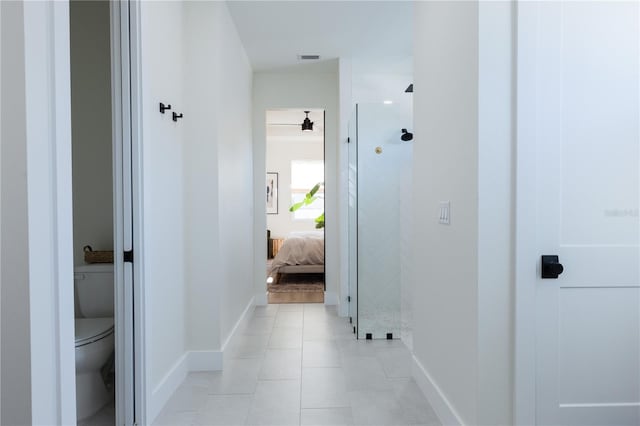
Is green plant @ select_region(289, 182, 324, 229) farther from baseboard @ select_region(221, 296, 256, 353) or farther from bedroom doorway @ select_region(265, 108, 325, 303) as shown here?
baseboard @ select_region(221, 296, 256, 353)

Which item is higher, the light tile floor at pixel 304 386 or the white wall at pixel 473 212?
the white wall at pixel 473 212

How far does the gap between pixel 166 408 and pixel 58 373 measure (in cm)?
114

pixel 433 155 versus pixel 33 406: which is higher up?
pixel 433 155

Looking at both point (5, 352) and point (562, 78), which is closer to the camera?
point (5, 352)

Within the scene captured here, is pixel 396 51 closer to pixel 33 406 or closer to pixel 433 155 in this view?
pixel 433 155

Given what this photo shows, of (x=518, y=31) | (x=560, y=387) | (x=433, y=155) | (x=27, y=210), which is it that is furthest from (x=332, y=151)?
(x=27, y=210)

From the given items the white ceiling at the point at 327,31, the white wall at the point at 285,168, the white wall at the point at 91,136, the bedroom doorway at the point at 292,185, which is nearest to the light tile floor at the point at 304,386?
the white wall at the point at 91,136

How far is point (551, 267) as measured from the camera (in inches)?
61.6

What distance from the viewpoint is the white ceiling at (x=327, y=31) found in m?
3.08

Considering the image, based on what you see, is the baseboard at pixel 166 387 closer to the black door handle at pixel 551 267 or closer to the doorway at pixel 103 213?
the doorway at pixel 103 213

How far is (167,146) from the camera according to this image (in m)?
2.31

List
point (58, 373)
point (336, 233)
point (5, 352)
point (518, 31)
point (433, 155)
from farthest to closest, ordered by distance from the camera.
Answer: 1. point (336, 233)
2. point (433, 155)
3. point (518, 31)
4. point (58, 373)
5. point (5, 352)

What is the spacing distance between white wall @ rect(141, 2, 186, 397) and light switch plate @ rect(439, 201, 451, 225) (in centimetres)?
151

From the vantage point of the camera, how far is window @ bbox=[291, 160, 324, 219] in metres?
8.88
